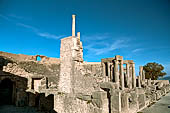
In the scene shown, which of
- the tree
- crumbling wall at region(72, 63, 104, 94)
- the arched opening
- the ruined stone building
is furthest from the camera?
the tree

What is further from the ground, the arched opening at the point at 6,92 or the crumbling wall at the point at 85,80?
the crumbling wall at the point at 85,80

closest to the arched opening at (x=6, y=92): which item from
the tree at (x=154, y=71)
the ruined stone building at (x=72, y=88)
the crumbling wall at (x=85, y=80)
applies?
the ruined stone building at (x=72, y=88)

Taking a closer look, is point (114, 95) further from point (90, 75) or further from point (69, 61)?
point (69, 61)

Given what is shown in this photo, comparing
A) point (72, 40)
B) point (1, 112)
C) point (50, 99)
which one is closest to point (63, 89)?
point (50, 99)

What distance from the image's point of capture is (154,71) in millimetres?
34875

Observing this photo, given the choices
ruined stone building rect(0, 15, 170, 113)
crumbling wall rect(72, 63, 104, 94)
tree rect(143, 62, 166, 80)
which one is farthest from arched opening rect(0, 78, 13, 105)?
tree rect(143, 62, 166, 80)

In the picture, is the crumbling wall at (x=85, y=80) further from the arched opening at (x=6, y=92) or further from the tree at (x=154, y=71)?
the tree at (x=154, y=71)

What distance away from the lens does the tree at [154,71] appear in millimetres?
34375

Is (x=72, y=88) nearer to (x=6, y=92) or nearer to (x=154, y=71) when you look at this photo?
(x=6, y=92)

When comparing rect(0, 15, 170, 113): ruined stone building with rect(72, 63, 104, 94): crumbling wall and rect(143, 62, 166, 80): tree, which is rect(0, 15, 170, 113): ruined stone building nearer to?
rect(72, 63, 104, 94): crumbling wall

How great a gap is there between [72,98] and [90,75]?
1817 millimetres

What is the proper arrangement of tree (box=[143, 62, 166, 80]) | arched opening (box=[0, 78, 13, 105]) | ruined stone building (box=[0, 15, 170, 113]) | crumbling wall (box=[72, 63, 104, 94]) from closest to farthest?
1. ruined stone building (box=[0, 15, 170, 113])
2. crumbling wall (box=[72, 63, 104, 94])
3. arched opening (box=[0, 78, 13, 105])
4. tree (box=[143, 62, 166, 80])

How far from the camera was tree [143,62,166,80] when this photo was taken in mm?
34375

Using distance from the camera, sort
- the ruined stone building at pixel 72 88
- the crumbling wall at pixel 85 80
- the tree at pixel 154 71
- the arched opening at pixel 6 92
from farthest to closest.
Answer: the tree at pixel 154 71, the arched opening at pixel 6 92, the crumbling wall at pixel 85 80, the ruined stone building at pixel 72 88
